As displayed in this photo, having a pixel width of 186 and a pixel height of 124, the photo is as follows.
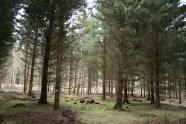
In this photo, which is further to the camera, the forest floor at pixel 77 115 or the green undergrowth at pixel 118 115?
the green undergrowth at pixel 118 115

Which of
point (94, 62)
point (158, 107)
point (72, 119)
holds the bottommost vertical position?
point (158, 107)

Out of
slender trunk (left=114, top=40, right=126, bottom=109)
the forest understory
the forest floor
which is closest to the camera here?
the forest floor

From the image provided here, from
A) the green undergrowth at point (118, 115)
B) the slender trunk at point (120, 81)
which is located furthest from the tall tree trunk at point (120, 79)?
the green undergrowth at point (118, 115)

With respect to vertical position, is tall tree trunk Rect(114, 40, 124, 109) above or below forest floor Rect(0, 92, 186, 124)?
above

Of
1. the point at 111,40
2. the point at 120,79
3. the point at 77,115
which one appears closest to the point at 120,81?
the point at 120,79

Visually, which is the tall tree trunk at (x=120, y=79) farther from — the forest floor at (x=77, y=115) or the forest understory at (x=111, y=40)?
the forest floor at (x=77, y=115)

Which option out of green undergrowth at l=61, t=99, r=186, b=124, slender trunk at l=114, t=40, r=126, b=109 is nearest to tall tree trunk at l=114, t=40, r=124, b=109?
slender trunk at l=114, t=40, r=126, b=109

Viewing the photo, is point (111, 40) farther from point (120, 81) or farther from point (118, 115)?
point (118, 115)

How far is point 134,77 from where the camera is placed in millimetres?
20062

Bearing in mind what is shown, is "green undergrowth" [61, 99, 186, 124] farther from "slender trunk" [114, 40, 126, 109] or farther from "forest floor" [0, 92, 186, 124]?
"slender trunk" [114, 40, 126, 109]

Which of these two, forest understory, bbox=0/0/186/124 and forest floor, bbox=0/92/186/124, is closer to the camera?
forest floor, bbox=0/92/186/124

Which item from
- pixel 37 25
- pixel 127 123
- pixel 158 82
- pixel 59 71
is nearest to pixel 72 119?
pixel 127 123

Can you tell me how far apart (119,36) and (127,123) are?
304 inches

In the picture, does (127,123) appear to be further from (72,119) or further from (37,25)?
(37,25)
